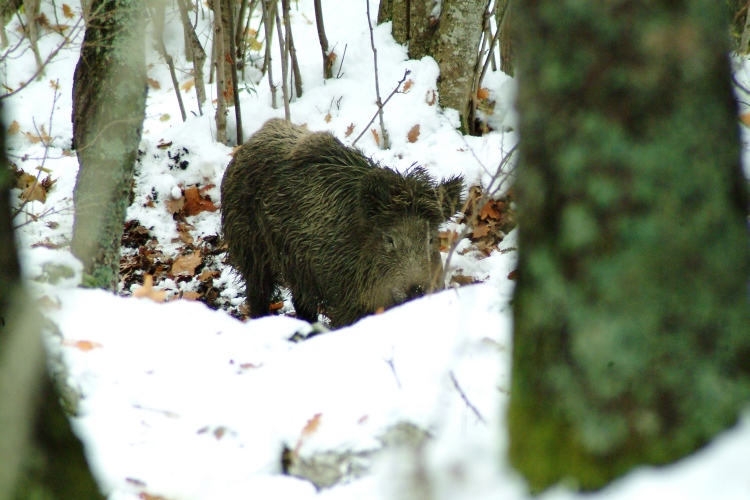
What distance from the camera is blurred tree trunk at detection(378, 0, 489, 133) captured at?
8875 millimetres

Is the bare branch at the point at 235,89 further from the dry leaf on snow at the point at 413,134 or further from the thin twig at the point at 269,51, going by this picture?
the dry leaf on snow at the point at 413,134

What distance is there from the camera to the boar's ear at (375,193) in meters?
6.11

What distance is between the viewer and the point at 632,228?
69.4 inches

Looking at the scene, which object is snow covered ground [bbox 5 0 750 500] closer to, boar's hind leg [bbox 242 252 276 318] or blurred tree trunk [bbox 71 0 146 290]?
blurred tree trunk [bbox 71 0 146 290]

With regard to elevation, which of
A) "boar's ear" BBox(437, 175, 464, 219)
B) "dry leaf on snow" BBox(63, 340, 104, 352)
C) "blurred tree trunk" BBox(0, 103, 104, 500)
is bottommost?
"dry leaf on snow" BBox(63, 340, 104, 352)

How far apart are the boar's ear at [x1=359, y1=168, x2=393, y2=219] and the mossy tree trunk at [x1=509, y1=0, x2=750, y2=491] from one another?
418 centimetres

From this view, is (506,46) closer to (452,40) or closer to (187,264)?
(452,40)

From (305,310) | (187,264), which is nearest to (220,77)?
(187,264)

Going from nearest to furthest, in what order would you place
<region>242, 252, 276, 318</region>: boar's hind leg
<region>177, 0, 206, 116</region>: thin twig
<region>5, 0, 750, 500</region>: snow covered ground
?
<region>5, 0, 750, 500</region>: snow covered ground, <region>242, 252, 276, 318</region>: boar's hind leg, <region>177, 0, 206, 116</region>: thin twig

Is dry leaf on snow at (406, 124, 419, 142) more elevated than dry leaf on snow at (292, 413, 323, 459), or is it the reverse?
dry leaf on snow at (406, 124, 419, 142)

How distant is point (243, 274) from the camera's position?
732cm

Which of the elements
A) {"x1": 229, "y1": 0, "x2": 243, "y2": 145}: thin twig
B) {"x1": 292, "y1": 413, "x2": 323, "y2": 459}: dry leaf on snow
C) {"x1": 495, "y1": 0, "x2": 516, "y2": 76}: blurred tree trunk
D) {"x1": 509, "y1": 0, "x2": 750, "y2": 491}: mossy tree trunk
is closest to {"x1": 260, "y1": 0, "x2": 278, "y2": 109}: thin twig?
{"x1": 229, "y1": 0, "x2": 243, "y2": 145}: thin twig

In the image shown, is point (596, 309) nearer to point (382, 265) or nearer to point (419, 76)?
point (382, 265)

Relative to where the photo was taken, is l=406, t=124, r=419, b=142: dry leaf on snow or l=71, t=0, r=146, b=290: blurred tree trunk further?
l=406, t=124, r=419, b=142: dry leaf on snow
